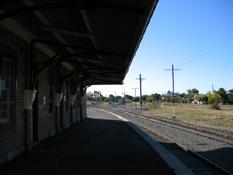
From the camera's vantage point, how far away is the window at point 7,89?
32.8 ft

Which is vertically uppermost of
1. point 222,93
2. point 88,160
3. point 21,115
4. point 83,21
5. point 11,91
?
point 222,93

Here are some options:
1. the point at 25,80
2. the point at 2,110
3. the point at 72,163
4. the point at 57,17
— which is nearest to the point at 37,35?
the point at 25,80

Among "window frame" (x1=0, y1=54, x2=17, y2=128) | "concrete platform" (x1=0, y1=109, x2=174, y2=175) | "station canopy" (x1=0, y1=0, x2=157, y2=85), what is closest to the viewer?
"station canopy" (x1=0, y1=0, x2=157, y2=85)

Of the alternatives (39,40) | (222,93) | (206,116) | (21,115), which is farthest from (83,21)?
(222,93)

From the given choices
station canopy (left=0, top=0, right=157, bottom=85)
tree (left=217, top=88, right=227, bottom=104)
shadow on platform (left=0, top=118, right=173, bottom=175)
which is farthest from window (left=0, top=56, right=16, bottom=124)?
tree (left=217, top=88, right=227, bottom=104)

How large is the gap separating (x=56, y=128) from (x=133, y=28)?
854 cm

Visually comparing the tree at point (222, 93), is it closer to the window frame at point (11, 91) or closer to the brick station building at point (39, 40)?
the brick station building at point (39, 40)

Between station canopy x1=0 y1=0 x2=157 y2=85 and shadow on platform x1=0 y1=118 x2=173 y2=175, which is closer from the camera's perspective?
station canopy x1=0 y1=0 x2=157 y2=85

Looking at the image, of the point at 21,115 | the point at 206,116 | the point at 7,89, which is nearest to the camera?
the point at 7,89

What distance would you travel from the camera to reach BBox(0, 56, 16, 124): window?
32.8 feet

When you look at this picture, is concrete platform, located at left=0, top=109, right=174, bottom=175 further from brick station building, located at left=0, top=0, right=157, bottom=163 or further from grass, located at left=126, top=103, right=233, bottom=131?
grass, located at left=126, top=103, right=233, bottom=131

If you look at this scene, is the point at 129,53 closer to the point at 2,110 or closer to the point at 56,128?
the point at 56,128

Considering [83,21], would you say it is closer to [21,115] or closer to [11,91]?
[11,91]

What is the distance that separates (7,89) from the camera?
10.6 metres
